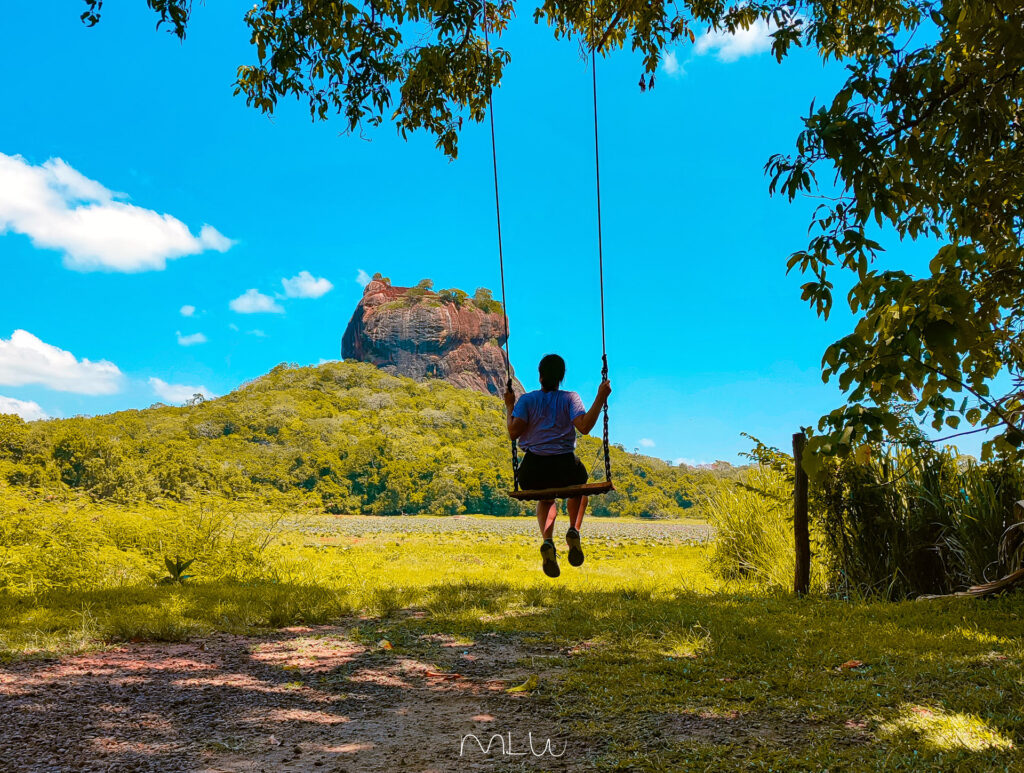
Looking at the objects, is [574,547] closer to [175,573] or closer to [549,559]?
[549,559]

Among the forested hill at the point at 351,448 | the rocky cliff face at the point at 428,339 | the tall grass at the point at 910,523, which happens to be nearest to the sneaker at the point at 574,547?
the tall grass at the point at 910,523

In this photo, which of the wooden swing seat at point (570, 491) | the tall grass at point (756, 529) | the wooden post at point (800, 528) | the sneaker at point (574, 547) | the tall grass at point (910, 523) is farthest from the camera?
the tall grass at point (756, 529)

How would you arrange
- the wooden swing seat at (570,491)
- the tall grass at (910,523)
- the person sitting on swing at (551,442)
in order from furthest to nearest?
the tall grass at (910,523) < the person sitting on swing at (551,442) < the wooden swing seat at (570,491)

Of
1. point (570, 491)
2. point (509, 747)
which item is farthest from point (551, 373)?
point (509, 747)

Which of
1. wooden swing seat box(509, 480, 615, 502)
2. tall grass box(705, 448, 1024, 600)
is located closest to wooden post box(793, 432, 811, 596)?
tall grass box(705, 448, 1024, 600)

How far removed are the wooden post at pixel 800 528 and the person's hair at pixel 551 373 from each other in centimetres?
399

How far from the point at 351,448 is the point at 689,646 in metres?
46.8

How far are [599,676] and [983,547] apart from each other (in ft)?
17.2

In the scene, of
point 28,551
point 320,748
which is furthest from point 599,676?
point 28,551

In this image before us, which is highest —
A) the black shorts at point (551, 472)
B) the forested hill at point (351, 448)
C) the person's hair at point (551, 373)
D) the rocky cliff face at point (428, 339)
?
the rocky cliff face at point (428, 339)

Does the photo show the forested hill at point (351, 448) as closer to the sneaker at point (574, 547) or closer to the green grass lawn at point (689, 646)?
the green grass lawn at point (689, 646)

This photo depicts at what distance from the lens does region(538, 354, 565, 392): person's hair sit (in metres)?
6.31

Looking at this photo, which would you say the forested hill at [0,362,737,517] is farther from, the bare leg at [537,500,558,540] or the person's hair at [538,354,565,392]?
the person's hair at [538,354,565,392]

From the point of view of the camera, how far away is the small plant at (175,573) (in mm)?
10000
